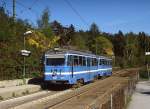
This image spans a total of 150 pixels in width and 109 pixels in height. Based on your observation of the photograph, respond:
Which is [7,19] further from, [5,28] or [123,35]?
[123,35]

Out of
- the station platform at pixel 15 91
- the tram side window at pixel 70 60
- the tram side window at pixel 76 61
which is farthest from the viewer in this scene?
the tram side window at pixel 76 61

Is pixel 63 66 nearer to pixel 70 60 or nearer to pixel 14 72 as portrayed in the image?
pixel 70 60

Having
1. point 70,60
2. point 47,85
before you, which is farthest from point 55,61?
point 47,85

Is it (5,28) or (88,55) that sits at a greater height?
(5,28)

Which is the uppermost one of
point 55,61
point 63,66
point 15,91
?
point 55,61

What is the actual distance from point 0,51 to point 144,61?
110 m

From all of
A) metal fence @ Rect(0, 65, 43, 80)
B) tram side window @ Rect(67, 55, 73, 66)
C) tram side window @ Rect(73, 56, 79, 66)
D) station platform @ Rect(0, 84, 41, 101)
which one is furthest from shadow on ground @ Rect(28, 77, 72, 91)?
tram side window @ Rect(67, 55, 73, 66)

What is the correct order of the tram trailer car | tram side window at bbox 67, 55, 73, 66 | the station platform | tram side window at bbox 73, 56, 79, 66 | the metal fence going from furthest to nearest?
the metal fence < tram side window at bbox 73, 56, 79, 66 < tram side window at bbox 67, 55, 73, 66 < the tram trailer car < the station platform

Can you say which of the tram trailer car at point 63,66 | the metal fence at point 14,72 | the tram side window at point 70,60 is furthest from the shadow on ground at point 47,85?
the tram side window at point 70,60

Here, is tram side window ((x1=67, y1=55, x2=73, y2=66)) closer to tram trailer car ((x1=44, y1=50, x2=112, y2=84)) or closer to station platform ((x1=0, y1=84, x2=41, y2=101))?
tram trailer car ((x1=44, y1=50, x2=112, y2=84))

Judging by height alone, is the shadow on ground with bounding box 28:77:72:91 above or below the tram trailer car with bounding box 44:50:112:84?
below

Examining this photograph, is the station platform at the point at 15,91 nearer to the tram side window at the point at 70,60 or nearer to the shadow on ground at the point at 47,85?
the shadow on ground at the point at 47,85

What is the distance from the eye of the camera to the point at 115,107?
575 inches

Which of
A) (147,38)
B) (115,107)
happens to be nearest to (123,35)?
(147,38)
